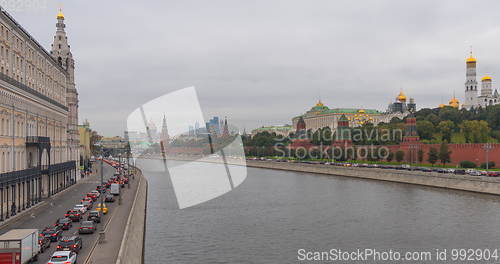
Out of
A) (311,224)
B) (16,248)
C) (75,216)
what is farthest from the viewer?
(311,224)

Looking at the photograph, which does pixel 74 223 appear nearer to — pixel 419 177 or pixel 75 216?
pixel 75 216

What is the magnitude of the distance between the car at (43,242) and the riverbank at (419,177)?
144 ft

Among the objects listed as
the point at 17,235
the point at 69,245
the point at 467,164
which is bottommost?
the point at 69,245

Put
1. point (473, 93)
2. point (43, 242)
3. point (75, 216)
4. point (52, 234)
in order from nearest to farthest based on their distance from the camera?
point (43, 242) < point (52, 234) < point (75, 216) < point (473, 93)

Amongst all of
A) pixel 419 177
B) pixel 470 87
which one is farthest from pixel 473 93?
pixel 419 177

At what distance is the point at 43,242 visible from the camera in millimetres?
22625

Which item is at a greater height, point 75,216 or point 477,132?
point 477,132

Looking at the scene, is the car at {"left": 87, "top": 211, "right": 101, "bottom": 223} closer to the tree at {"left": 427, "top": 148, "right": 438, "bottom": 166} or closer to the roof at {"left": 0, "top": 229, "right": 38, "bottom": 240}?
the roof at {"left": 0, "top": 229, "right": 38, "bottom": 240}

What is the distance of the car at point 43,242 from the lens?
73.1 feet

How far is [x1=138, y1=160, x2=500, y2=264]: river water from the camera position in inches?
1083

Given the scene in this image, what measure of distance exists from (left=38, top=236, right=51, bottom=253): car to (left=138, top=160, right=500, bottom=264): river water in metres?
5.15

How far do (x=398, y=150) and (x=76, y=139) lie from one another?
184 ft

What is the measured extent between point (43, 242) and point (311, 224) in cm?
1896

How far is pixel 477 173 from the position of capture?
57.1 metres
